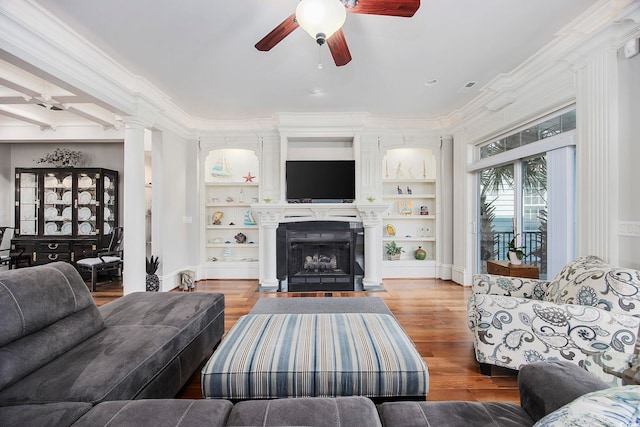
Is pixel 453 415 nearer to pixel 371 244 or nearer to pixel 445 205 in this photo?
pixel 371 244

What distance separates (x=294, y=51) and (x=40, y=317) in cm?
271

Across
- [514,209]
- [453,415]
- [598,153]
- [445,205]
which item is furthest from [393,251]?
[453,415]

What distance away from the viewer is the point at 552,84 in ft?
9.34

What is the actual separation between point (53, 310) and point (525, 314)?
275 centimetres

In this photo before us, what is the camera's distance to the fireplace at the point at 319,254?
446 centimetres

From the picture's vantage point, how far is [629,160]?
87.5 inches

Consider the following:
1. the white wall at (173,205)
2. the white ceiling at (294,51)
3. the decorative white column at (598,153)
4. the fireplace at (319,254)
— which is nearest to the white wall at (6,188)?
the white ceiling at (294,51)

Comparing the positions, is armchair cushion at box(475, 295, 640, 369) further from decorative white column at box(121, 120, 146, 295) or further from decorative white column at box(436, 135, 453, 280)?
decorative white column at box(121, 120, 146, 295)

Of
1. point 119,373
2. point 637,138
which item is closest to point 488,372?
point 637,138

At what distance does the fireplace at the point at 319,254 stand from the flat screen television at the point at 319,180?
0.42m

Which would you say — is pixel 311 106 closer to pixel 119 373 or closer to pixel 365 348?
pixel 365 348

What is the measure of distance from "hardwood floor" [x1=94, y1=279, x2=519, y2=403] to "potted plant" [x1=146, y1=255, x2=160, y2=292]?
1.78 feet

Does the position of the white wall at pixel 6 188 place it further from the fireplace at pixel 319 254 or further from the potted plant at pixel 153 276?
the fireplace at pixel 319 254

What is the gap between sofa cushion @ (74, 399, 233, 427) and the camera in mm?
933
